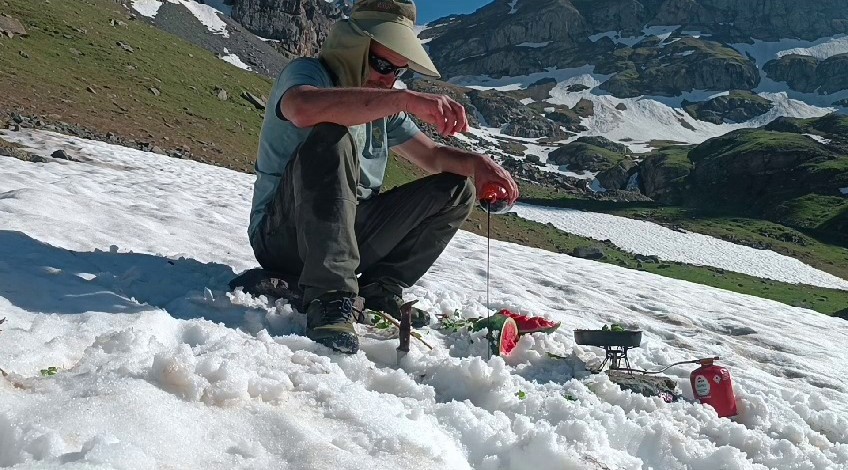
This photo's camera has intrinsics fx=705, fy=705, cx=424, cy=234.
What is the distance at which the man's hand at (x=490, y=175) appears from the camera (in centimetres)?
441

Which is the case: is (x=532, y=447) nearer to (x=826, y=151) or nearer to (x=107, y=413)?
(x=107, y=413)

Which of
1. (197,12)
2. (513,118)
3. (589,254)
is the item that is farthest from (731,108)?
(589,254)

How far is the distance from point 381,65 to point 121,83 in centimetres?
2448

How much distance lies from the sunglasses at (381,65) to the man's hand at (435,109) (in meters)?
0.51

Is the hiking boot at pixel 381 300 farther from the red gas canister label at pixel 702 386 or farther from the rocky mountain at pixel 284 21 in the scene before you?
the rocky mountain at pixel 284 21

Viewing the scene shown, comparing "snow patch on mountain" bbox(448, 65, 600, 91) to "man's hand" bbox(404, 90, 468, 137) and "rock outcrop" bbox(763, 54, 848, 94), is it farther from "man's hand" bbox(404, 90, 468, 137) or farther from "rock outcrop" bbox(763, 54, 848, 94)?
"man's hand" bbox(404, 90, 468, 137)

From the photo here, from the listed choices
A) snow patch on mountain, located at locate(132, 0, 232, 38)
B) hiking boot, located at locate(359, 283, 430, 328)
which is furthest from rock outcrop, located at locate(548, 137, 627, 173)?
hiking boot, located at locate(359, 283, 430, 328)

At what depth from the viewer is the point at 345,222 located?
3.69m

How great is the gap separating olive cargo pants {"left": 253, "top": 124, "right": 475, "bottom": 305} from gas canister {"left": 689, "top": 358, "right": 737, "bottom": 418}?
1.69 meters

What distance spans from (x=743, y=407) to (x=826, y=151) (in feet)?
232

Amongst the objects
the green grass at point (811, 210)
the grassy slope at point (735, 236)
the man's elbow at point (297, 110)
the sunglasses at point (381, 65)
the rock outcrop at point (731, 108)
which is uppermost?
the rock outcrop at point (731, 108)

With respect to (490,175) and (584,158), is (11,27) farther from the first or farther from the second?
(584,158)

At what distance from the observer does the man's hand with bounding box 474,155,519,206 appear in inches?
173

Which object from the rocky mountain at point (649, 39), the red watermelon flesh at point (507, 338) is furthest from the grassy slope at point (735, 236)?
the rocky mountain at point (649, 39)
